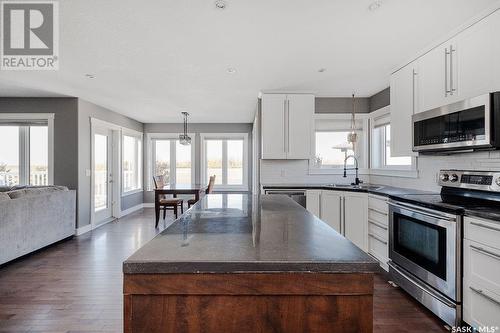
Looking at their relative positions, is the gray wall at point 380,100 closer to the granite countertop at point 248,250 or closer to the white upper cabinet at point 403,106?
the white upper cabinet at point 403,106

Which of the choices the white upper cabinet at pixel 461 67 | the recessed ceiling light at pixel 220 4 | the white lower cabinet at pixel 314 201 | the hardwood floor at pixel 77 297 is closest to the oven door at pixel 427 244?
the hardwood floor at pixel 77 297

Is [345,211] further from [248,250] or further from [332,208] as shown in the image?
[248,250]

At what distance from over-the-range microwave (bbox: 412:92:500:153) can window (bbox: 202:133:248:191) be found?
17.1ft

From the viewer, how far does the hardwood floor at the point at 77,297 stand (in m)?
2.07

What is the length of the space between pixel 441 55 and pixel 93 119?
5.35m

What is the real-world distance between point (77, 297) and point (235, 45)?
274 cm

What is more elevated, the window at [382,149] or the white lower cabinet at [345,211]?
the window at [382,149]

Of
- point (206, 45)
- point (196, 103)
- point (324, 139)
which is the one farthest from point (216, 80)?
point (324, 139)

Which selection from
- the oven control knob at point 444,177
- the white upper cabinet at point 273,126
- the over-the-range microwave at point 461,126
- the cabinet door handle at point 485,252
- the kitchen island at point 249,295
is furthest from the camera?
the white upper cabinet at point 273,126

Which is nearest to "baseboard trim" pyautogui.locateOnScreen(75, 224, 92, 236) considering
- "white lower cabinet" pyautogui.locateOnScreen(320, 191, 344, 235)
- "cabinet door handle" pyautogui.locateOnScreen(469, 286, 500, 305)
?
"white lower cabinet" pyautogui.locateOnScreen(320, 191, 344, 235)

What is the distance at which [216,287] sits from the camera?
782 millimetres

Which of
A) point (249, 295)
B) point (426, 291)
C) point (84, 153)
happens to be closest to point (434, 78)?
point (426, 291)

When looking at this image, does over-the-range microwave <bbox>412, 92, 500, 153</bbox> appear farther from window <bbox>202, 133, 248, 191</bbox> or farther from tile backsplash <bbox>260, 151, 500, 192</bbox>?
window <bbox>202, 133, 248, 191</bbox>

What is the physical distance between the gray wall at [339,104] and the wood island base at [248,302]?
13.8 feet
